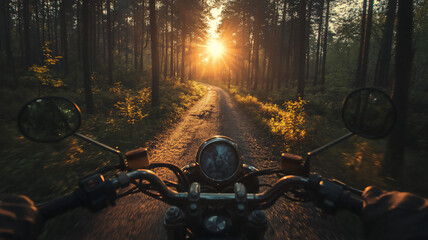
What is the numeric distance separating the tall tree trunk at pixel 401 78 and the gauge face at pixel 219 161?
544 cm

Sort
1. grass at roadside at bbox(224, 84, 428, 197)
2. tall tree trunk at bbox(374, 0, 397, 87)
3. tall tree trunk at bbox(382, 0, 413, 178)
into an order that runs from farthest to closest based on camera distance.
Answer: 1. tall tree trunk at bbox(374, 0, 397, 87)
2. grass at roadside at bbox(224, 84, 428, 197)
3. tall tree trunk at bbox(382, 0, 413, 178)

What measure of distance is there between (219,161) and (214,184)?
222mm

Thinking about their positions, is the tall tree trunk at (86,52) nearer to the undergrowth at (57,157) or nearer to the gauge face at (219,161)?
the undergrowth at (57,157)

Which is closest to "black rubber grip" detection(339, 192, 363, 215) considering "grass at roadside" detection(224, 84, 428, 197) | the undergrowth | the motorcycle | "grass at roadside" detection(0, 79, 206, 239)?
the motorcycle

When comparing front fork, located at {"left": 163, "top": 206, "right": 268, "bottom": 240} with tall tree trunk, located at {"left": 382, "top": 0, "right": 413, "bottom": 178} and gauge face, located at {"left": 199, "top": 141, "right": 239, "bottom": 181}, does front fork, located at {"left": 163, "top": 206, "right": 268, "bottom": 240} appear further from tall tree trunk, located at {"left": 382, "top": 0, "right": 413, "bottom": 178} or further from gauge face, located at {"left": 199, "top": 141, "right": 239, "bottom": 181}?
tall tree trunk, located at {"left": 382, "top": 0, "right": 413, "bottom": 178}

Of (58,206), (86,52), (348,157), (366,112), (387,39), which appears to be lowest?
(348,157)

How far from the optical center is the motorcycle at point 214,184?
1.26 metres

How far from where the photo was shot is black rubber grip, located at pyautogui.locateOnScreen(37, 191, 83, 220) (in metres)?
1.20

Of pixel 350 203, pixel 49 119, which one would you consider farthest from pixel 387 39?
pixel 49 119

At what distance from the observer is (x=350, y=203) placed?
1.36 metres

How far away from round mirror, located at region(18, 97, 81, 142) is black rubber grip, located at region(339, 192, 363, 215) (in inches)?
83.2

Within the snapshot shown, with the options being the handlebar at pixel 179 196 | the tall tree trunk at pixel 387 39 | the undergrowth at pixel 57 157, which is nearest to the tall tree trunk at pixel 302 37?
the tall tree trunk at pixel 387 39

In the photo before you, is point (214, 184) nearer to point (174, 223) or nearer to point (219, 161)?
point (219, 161)

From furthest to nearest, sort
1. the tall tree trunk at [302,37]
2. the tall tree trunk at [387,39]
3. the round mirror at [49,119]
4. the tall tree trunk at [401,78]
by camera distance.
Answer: the tall tree trunk at [387,39] < the tall tree trunk at [302,37] < the tall tree trunk at [401,78] < the round mirror at [49,119]
